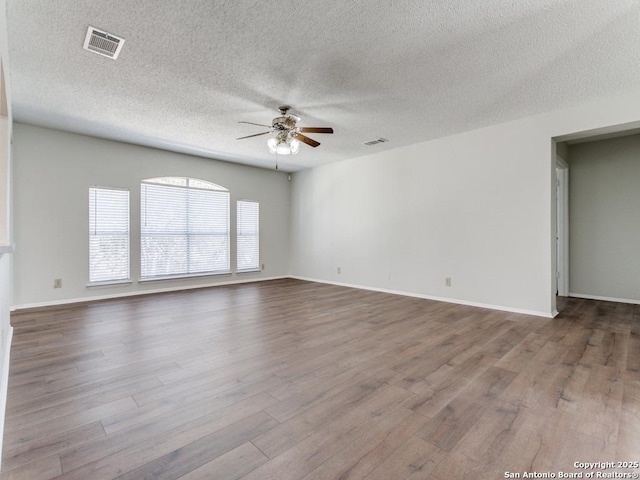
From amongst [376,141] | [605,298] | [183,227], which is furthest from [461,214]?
[183,227]

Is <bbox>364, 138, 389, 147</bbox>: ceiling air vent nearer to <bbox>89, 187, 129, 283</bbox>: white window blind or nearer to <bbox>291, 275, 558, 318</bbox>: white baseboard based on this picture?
<bbox>291, 275, 558, 318</bbox>: white baseboard

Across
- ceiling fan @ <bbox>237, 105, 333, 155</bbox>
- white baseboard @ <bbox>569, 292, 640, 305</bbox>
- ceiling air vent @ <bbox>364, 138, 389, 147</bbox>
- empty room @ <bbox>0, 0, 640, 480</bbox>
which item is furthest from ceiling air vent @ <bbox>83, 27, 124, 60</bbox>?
white baseboard @ <bbox>569, 292, 640, 305</bbox>

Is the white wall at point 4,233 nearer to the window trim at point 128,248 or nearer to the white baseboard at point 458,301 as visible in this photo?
the window trim at point 128,248

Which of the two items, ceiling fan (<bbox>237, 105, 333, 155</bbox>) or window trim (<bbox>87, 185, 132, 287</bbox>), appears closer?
ceiling fan (<bbox>237, 105, 333, 155</bbox>)

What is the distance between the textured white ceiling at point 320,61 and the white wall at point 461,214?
392 millimetres

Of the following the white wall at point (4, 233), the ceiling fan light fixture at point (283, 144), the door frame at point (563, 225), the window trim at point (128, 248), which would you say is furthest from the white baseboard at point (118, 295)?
the door frame at point (563, 225)

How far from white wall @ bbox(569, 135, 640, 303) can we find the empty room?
0.03m

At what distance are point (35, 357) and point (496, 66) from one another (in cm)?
490

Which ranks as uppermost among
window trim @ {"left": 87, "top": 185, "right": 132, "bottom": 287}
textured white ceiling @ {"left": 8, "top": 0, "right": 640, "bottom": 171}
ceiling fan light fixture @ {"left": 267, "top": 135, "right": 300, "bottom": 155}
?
textured white ceiling @ {"left": 8, "top": 0, "right": 640, "bottom": 171}

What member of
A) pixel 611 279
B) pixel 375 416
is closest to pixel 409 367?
pixel 375 416

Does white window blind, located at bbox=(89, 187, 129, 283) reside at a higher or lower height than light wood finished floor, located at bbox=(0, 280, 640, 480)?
higher

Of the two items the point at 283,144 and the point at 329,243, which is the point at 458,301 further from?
the point at 283,144

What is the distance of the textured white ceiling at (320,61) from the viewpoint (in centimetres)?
224

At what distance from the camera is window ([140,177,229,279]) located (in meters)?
5.68
